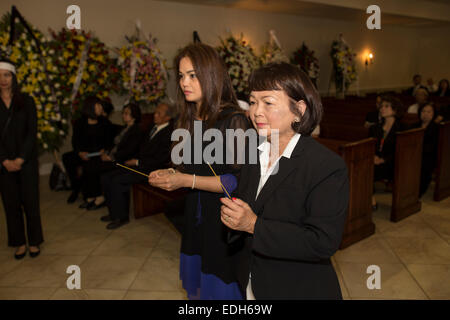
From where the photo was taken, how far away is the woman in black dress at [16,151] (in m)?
3.26

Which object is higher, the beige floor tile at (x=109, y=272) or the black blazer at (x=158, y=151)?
the black blazer at (x=158, y=151)

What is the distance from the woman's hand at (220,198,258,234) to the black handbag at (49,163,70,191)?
5153 millimetres

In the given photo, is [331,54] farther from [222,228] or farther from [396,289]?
[222,228]

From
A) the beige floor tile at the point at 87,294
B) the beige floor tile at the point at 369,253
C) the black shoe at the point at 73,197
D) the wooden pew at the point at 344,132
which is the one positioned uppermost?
the wooden pew at the point at 344,132

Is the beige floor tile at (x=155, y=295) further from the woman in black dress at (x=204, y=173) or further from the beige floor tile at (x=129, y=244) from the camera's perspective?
the woman in black dress at (x=204, y=173)

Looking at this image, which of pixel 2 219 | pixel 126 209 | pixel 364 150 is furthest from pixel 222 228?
pixel 2 219

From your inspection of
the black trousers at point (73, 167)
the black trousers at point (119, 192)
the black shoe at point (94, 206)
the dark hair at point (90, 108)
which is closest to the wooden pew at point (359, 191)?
the black trousers at point (119, 192)

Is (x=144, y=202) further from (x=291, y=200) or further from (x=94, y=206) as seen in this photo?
(x=291, y=200)

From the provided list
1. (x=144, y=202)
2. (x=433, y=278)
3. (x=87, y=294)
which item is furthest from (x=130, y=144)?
(x=433, y=278)

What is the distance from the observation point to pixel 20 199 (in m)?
3.49

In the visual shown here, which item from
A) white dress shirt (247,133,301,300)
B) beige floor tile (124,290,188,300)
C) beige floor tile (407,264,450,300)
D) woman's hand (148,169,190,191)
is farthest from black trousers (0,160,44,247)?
beige floor tile (407,264,450,300)

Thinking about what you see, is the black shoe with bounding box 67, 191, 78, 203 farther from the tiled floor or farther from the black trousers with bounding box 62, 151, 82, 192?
the tiled floor

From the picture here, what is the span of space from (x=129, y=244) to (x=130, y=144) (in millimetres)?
1392

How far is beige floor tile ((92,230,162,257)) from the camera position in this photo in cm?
A: 377
